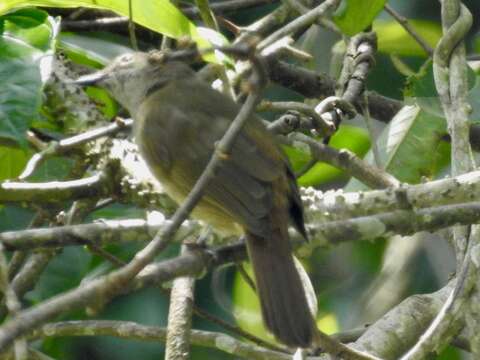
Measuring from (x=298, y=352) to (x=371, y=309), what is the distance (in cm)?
219

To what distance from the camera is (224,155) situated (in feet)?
8.20

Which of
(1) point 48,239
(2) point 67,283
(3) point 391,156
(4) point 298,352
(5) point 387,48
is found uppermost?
(5) point 387,48

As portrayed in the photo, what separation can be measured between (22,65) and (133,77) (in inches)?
40.9

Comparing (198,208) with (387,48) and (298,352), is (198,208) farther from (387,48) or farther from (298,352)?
(387,48)

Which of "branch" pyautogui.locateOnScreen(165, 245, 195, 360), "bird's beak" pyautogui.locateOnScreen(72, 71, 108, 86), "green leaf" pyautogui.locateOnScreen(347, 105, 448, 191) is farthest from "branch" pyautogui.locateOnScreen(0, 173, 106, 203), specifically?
"green leaf" pyautogui.locateOnScreen(347, 105, 448, 191)

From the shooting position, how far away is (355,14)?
4352 millimetres

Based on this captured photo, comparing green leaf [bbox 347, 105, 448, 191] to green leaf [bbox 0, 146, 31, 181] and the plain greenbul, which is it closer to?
the plain greenbul

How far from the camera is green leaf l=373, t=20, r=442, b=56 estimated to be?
544 cm

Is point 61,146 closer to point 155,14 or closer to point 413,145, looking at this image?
point 155,14

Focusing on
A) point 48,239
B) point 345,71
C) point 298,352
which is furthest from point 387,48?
point 48,239

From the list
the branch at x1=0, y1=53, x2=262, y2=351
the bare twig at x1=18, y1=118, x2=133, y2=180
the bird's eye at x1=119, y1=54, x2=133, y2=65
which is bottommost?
the branch at x1=0, y1=53, x2=262, y2=351

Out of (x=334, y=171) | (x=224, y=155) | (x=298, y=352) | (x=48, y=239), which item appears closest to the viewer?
(x=224, y=155)

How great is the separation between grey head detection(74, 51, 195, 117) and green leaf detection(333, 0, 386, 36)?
29.6 inches

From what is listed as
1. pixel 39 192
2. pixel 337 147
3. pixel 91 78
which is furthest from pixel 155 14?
pixel 337 147
